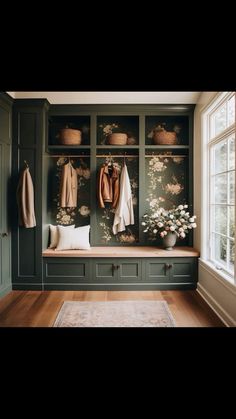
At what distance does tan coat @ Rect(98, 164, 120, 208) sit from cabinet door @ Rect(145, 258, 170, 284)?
101cm

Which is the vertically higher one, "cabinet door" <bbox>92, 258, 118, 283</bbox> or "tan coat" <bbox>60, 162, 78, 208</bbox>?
"tan coat" <bbox>60, 162, 78, 208</bbox>

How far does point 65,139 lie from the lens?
402 cm

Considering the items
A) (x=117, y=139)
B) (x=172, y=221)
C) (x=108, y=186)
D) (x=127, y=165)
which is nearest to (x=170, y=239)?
(x=172, y=221)

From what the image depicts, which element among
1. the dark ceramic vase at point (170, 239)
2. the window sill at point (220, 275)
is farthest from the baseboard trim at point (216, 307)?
the dark ceramic vase at point (170, 239)

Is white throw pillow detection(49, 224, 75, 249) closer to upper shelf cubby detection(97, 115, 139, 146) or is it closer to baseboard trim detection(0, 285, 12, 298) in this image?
baseboard trim detection(0, 285, 12, 298)

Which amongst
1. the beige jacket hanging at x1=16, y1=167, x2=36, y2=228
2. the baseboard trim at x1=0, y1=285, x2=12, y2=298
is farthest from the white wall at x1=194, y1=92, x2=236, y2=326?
the baseboard trim at x1=0, y1=285, x2=12, y2=298

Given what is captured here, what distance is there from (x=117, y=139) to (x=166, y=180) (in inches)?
39.9

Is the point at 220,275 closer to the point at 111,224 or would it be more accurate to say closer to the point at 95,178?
the point at 111,224

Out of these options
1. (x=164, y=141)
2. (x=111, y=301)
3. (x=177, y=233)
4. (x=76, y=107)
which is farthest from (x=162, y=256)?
(x=76, y=107)

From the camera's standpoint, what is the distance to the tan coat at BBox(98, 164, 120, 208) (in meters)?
3.98

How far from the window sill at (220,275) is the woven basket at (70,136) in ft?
8.14
